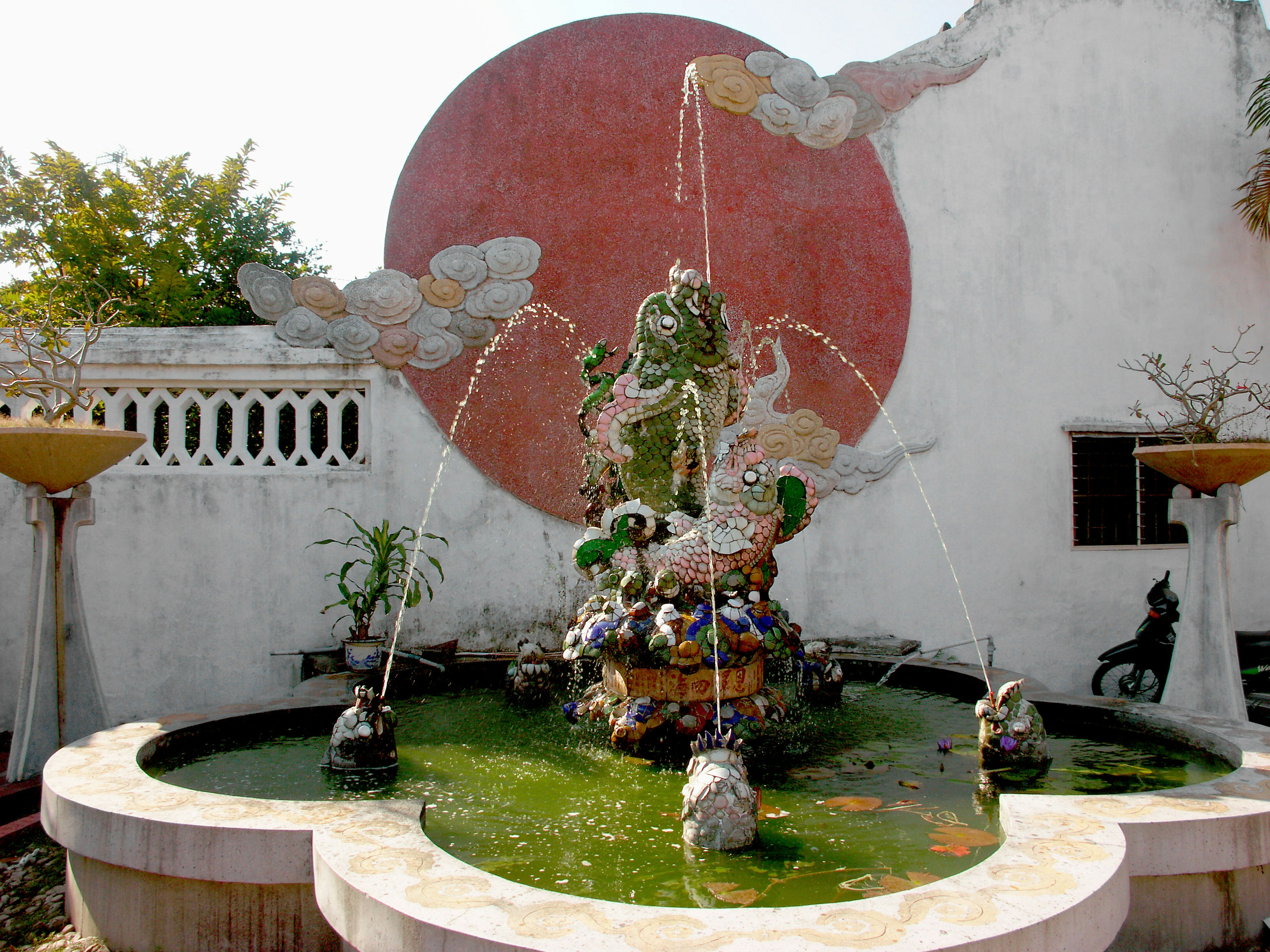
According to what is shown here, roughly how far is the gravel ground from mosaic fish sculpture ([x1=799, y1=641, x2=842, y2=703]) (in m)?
3.65

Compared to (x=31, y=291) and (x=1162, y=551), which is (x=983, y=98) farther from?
(x=31, y=291)

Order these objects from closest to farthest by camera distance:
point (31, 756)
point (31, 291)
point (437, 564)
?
point (31, 756), point (437, 564), point (31, 291)

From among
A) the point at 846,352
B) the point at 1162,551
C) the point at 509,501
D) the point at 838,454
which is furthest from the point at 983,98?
the point at 509,501

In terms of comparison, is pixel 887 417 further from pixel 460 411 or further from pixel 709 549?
pixel 709 549

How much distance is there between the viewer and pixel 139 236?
1054 centimetres

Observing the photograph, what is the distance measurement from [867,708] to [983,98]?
18.0 feet

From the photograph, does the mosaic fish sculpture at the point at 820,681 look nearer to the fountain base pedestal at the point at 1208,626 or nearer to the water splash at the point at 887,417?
the fountain base pedestal at the point at 1208,626

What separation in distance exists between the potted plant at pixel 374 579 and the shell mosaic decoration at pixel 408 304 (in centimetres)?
134

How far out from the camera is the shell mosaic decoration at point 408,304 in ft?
22.7

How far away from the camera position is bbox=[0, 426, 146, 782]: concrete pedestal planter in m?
4.62

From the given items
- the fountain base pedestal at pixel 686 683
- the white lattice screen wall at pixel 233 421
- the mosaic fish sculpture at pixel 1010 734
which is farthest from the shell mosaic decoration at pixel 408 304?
the mosaic fish sculpture at pixel 1010 734

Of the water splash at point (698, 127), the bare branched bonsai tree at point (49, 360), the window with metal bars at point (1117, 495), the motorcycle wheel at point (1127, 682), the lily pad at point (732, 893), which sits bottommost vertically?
the motorcycle wheel at point (1127, 682)

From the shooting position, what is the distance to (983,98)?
25.5ft

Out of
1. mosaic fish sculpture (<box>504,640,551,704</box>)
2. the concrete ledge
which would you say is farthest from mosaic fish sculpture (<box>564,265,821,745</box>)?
the concrete ledge
